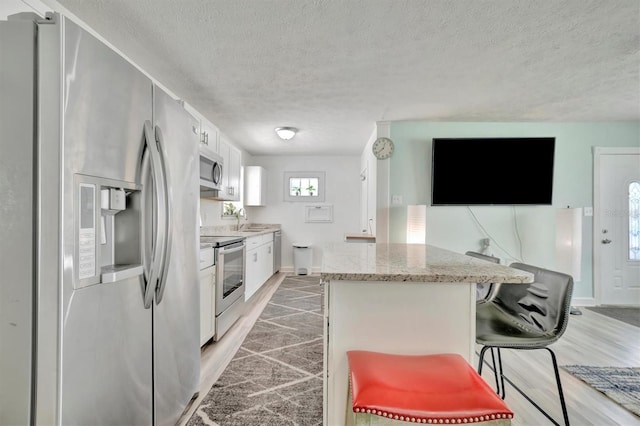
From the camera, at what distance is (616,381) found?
7.02 feet

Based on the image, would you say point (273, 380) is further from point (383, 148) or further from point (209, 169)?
point (383, 148)

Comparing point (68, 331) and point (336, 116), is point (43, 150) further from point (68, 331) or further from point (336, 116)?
point (336, 116)

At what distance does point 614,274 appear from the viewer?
3.91 metres

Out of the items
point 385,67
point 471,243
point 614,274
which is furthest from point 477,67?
point 614,274

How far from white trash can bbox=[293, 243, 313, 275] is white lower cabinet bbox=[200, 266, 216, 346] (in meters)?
3.31

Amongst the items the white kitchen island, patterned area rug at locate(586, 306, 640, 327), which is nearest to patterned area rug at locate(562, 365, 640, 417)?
patterned area rug at locate(586, 306, 640, 327)

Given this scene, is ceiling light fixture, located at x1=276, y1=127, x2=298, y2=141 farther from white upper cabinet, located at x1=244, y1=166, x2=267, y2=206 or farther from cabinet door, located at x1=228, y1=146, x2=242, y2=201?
white upper cabinet, located at x1=244, y1=166, x2=267, y2=206

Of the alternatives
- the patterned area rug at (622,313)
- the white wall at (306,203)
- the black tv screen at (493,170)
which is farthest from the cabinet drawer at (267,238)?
the patterned area rug at (622,313)

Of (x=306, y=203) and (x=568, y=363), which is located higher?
(x=306, y=203)

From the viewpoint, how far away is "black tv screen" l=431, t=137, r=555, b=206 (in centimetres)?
379

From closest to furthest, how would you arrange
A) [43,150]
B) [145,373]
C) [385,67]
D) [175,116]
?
[43,150], [145,373], [175,116], [385,67]

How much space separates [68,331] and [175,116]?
107cm

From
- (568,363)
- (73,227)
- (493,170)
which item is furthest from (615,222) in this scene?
(73,227)

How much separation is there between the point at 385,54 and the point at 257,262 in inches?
118
